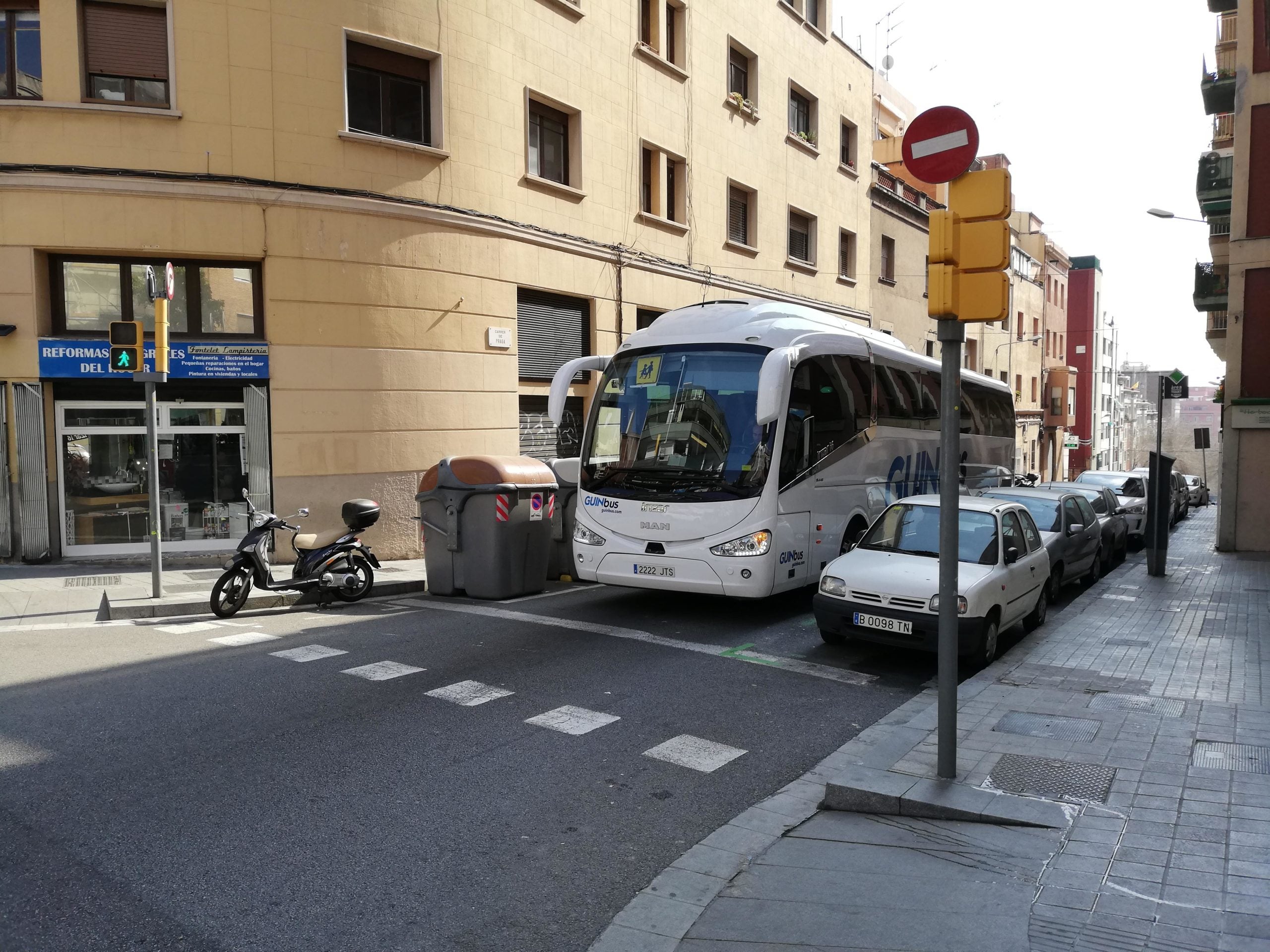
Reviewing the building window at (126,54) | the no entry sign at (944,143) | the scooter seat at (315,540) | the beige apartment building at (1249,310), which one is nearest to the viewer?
the no entry sign at (944,143)

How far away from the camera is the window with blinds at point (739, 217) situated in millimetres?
23422

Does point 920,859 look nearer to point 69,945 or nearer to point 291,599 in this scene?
point 69,945

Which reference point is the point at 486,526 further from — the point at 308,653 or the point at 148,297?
the point at 148,297

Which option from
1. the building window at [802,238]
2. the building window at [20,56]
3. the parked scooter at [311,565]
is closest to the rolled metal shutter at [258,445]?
the parked scooter at [311,565]

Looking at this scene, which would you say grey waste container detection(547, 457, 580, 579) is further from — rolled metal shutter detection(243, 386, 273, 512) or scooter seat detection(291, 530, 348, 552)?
rolled metal shutter detection(243, 386, 273, 512)

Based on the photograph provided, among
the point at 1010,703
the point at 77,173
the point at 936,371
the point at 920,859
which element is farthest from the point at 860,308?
the point at 920,859

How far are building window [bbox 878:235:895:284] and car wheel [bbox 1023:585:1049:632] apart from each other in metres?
22.6

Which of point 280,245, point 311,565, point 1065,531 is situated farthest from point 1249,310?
point 311,565

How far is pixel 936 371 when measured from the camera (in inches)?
605

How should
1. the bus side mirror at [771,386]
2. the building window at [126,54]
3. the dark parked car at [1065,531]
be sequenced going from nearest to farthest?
1. the bus side mirror at [771,386]
2. the dark parked car at [1065,531]
3. the building window at [126,54]

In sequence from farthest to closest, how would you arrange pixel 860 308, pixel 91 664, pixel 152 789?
pixel 860 308 → pixel 91 664 → pixel 152 789

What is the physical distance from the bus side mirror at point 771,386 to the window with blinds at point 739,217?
14.1 meters

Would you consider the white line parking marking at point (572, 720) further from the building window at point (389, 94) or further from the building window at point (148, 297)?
the building window at point (389, 94)

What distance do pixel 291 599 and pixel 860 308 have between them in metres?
22.1
